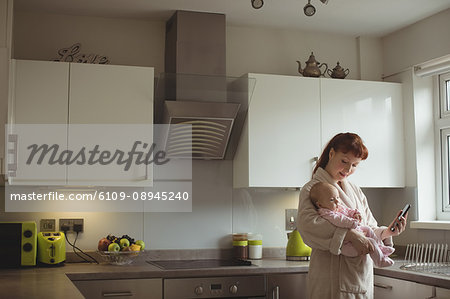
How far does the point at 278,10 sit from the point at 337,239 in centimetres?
171

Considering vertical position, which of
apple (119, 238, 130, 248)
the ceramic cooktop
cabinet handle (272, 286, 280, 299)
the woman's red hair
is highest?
the woman's red hair

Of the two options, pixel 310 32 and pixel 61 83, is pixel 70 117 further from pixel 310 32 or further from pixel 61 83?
pixel 310 32

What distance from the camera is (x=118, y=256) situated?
11.4 ft

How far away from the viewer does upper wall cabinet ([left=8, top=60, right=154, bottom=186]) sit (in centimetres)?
333

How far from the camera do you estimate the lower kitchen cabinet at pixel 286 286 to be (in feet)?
11.3

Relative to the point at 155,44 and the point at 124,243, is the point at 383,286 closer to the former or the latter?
the point at 124,243

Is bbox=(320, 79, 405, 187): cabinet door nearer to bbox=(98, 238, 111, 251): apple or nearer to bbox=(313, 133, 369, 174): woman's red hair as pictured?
bbox=(313, 133, 369, 174): woman's red hair

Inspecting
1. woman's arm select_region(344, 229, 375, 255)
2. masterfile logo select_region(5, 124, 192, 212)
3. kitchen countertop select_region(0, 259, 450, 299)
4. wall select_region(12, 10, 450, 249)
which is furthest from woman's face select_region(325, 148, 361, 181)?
wall select_region(12, 10, 450, 249)

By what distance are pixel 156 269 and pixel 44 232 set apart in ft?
2.54

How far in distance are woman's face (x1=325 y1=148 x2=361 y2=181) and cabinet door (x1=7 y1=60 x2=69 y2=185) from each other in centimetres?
151

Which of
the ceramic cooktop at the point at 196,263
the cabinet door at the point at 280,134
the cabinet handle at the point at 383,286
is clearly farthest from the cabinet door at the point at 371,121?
the ceramic cooktop at the point at 196,263

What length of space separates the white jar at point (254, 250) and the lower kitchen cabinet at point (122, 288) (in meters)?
0.81

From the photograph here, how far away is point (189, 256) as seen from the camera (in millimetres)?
3863

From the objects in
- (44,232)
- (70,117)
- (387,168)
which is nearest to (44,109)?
(70,117)
